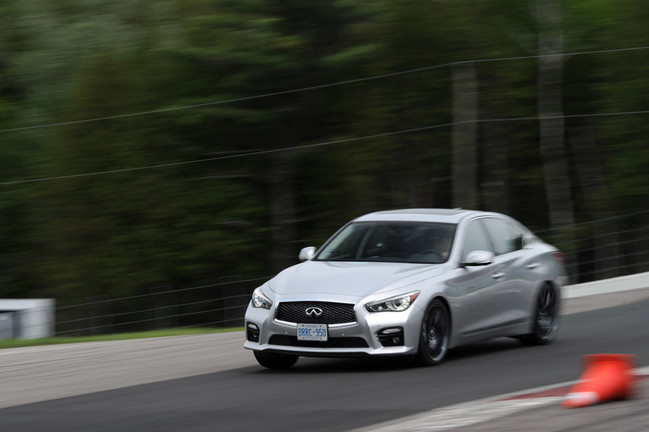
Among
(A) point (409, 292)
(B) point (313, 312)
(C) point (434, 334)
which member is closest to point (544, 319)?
(C) point (434, 334)

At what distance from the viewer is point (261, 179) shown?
40750mm

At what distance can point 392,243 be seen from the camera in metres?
13.0

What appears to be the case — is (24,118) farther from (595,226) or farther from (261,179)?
(595,226)

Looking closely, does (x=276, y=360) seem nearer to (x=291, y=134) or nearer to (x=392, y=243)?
(x=392, y=243)

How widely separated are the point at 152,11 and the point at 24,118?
5.88 m

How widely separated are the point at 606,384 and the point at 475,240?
15.6ft

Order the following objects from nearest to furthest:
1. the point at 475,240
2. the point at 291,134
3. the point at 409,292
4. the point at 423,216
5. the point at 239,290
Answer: the point at 409,292, the point at 475,240, the point at 423,216, the point at 239,290, the point at 291,134

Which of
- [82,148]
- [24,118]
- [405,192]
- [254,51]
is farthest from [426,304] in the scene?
[24,118]

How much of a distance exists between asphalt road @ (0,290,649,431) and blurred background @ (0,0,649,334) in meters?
23.2

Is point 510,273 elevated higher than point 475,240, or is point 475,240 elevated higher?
point 475,240

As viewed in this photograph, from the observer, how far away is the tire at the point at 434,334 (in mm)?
11836

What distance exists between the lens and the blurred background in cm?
3894

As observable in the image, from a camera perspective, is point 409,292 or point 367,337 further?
point 409,292

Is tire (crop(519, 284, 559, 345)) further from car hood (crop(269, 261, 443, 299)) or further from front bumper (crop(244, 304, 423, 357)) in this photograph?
front bumper (crop(244, 304, 423, 357))
